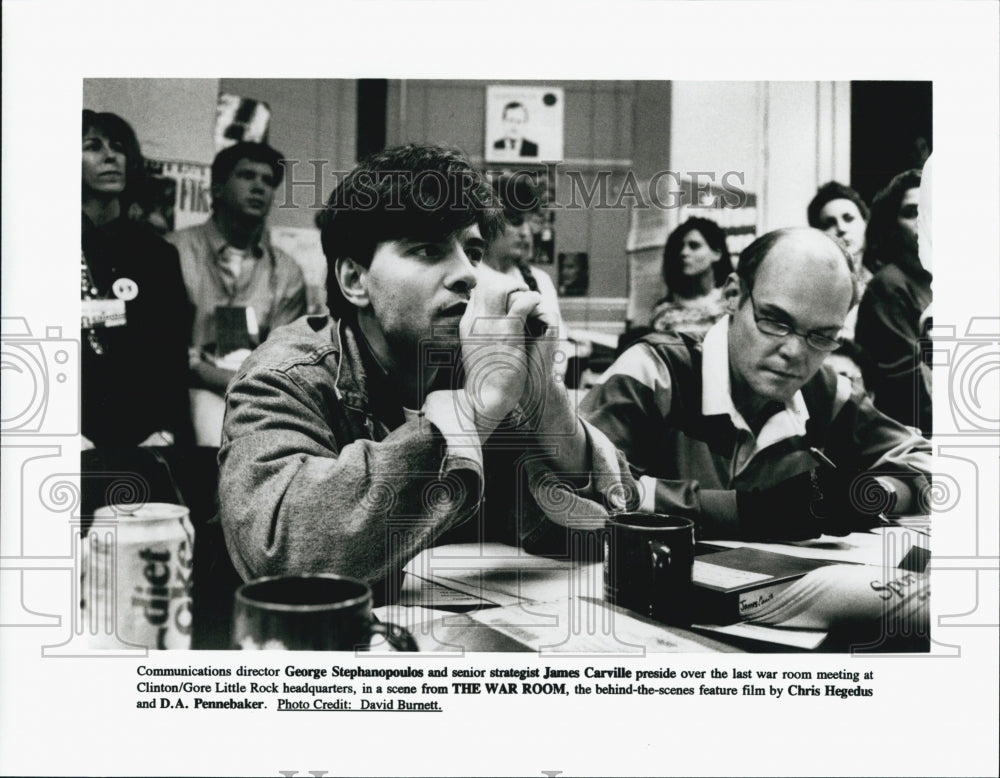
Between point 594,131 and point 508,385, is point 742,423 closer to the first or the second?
point 508,385

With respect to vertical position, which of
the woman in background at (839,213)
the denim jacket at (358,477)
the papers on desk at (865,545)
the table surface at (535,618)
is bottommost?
the table surface at (535,618)

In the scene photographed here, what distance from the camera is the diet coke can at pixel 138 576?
5.17 ft

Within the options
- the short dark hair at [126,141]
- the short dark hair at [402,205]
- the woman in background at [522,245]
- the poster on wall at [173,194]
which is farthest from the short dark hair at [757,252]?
the short dark hair at [126,141]

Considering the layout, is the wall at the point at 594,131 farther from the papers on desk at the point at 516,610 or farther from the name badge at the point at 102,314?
the papers on desk at the point at 516,610

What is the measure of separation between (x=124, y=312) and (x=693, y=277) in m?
1.14

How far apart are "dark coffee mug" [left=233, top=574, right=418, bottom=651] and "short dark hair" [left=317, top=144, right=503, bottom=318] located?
0.54m

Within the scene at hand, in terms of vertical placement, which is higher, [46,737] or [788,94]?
[788,94]

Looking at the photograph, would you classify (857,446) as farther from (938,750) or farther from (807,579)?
(938,750)

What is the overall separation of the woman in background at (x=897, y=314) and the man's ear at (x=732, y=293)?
25 centimetres

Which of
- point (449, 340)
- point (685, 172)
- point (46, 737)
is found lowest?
point (46, 737)

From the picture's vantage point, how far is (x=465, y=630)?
1.57 meters

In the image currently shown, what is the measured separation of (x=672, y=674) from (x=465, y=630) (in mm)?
415

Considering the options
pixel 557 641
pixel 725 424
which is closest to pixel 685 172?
pixel 725 424

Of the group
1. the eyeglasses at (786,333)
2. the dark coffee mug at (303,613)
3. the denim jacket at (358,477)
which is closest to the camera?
the dark coffee mug at (303,613)
